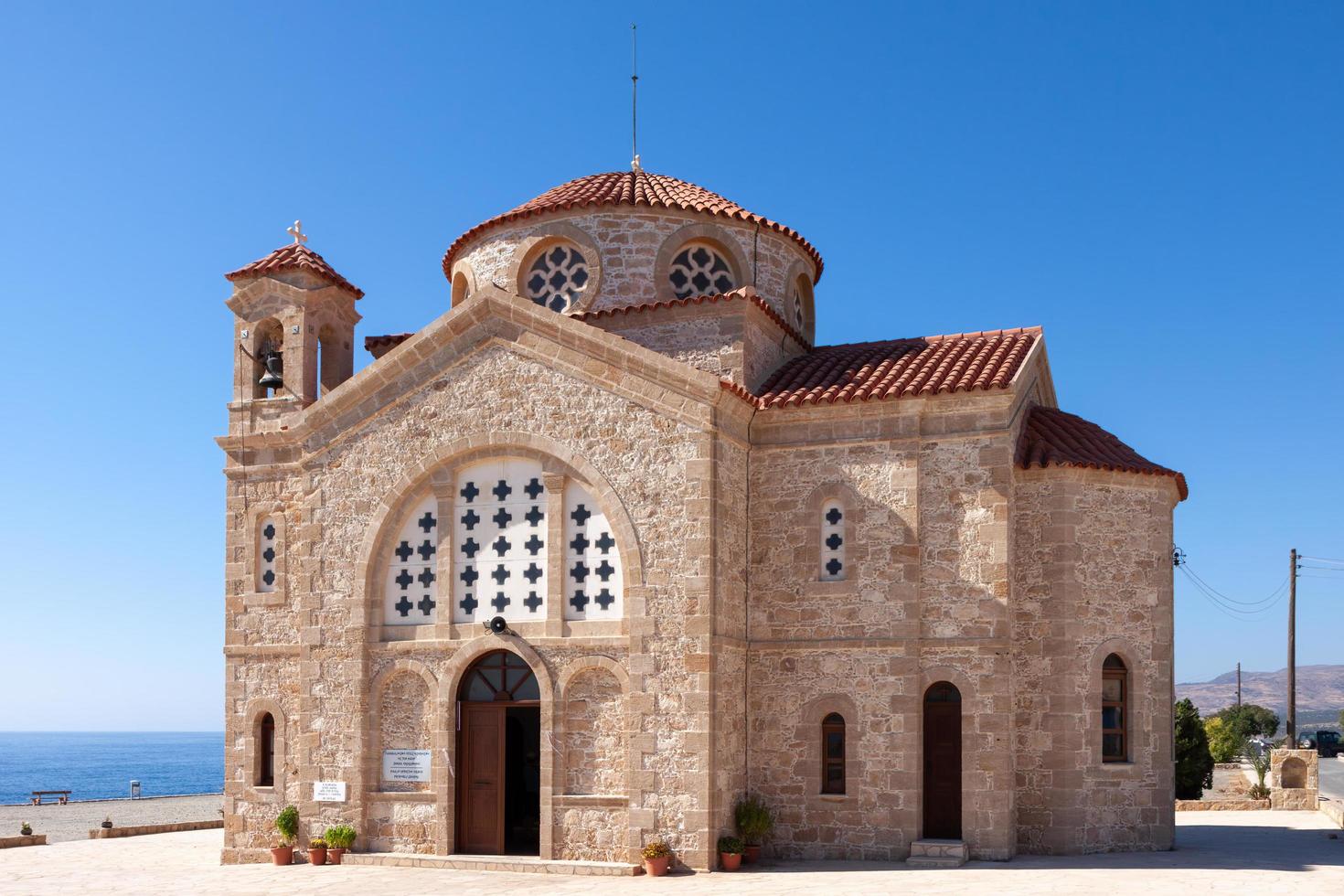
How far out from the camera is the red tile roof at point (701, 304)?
19250 millimetres

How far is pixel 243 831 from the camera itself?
65.1 ft

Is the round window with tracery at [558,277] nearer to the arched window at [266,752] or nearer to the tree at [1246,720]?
the arched window at [266,752]

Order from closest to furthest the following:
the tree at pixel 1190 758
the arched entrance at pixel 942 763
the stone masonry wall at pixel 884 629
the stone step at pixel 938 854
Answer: the stone step at pixel 938 854 < the stone masonry wall at pixel 884 629 < the arched entrance at pixel 942 763 < the tree at pixel 1190 758

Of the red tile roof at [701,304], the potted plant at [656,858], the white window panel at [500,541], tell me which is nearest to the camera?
the potted plant at [656,858]

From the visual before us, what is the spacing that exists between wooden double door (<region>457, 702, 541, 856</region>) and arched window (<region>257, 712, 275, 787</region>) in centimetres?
353

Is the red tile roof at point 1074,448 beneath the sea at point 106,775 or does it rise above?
above

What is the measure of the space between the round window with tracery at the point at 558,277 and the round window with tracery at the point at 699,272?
152 cm

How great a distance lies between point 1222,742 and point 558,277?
165 feet

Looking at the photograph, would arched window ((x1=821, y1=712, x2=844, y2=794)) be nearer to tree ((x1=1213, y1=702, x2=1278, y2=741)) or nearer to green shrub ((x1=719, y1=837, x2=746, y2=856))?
green shrub ((x1=719, y1=837, x2=746, y2=856))

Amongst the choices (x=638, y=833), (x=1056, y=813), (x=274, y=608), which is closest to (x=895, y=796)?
(x=1056, y=813)

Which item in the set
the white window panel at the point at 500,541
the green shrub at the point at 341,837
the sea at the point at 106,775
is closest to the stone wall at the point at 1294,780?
the white window panel at the point at 500,541

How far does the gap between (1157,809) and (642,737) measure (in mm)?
7471

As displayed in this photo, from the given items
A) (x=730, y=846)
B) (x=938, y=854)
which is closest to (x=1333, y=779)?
(x=938, y=854)

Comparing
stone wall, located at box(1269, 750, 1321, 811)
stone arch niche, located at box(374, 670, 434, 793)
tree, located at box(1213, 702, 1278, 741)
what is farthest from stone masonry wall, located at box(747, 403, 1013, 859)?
tree, located at box(1213, 702, 1278, 741)
